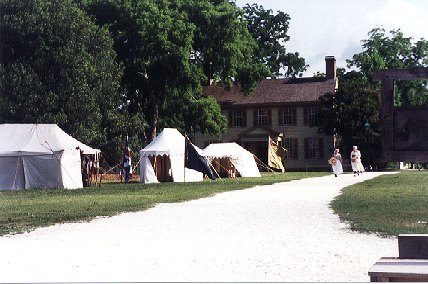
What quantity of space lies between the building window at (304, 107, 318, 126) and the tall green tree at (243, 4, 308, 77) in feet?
14.3

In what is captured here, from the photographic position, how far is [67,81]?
3975 centimetres

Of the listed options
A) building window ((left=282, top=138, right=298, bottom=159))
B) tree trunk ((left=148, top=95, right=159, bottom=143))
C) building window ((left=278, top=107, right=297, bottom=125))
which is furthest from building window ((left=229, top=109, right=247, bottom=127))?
tree trunk ((left=148, top=95, right=159, bottom=143))

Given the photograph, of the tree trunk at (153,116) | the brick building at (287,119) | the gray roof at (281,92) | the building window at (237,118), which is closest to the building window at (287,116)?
the brick building at (287,119)

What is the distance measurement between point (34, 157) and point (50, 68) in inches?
393

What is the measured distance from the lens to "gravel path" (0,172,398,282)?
25.4ft

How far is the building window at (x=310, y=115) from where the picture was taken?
63.7 meters

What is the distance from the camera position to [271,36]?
60.4 metres

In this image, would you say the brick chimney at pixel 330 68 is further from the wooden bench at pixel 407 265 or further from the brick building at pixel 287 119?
the wooden bench at pixel 407 265

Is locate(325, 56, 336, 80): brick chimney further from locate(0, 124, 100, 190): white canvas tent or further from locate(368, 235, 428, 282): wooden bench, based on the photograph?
locate(368, 235, 428, 282): wooden bench

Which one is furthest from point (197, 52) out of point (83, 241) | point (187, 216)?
point (83, 241)

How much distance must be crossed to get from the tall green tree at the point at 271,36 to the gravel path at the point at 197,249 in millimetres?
42636

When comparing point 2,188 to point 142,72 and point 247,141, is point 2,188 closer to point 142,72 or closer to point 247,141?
point 142,72

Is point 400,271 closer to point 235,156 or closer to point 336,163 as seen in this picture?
point 336,163

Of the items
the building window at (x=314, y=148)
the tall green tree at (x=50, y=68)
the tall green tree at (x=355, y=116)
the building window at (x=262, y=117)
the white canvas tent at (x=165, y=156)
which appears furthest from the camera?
the building window at (x=262, y=117)
